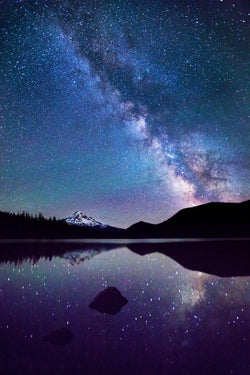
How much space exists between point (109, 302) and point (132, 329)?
3577mm

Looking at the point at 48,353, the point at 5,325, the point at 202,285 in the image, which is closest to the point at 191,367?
the point at 48,353

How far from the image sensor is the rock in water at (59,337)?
12.3 m

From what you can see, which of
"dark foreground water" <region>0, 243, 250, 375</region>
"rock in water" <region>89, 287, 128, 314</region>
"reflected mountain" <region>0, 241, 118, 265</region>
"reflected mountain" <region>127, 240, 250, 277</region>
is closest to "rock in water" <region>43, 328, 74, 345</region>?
"dark foreground water" <region>0, 243, 250, 375</region>

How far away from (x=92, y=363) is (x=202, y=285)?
16567 mm

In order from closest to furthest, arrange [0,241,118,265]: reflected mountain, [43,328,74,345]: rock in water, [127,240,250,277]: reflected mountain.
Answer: [43,328,74,345]: rock in water, [127,240,250,277]: reflected mountain, [0,241,118,265]: reflected mountain

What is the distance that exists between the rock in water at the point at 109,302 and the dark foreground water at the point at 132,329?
532mm

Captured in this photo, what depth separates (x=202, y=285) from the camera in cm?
2536

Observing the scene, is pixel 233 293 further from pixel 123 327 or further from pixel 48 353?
pixel 48 353

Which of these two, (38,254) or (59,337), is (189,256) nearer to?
(38,254)

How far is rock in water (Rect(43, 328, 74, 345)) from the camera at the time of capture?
485 inches

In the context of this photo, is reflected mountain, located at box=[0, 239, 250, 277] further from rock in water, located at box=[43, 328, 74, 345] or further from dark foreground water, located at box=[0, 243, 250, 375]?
rock in water, located at box=[43, 328, 74, 345]

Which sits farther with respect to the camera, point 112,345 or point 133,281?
point 133,281

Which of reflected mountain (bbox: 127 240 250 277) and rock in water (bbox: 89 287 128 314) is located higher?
reflected mountain (bbox: 127 240 250 277)

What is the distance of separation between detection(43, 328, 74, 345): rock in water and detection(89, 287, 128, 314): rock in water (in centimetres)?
452
